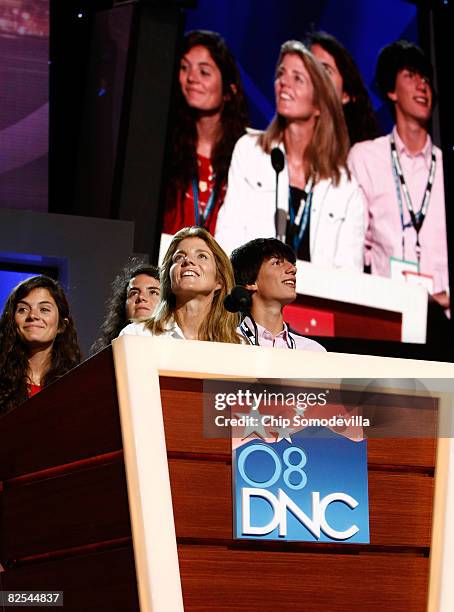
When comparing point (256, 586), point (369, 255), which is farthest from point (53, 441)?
point (369, 255)

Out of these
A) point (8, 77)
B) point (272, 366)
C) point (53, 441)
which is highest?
point (8, 77)

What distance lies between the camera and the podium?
164cm

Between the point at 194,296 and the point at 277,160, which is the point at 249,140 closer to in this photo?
the point at 277,160

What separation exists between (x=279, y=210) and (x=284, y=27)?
972 millimetres

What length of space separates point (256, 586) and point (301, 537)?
0.34 feet

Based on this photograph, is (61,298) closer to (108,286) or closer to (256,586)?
(256,586)

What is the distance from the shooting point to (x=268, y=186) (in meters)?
5.33

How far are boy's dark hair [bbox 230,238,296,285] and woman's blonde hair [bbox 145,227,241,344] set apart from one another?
0.52 metres

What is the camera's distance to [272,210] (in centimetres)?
529

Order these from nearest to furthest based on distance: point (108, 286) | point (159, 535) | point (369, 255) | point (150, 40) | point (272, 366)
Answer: point (159, 535), point (272, 366), point (108, 286), point (150, 40), point (369, 255)

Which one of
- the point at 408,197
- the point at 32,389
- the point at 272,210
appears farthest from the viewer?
the point at 408,197

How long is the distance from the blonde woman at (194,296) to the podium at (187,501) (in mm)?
670

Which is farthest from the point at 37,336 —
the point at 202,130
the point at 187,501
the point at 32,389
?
the point at 202,130

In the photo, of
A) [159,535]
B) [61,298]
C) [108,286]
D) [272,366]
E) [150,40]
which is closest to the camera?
[159,535]
